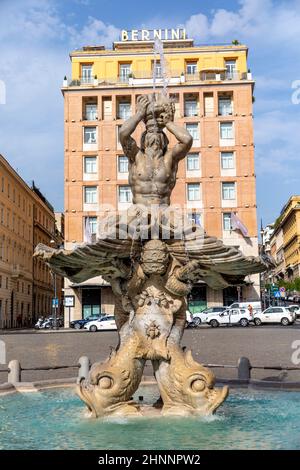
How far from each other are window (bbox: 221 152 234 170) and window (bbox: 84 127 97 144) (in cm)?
1056

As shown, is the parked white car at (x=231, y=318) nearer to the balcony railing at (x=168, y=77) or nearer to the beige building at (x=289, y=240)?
the balcony railing at (x=168, y=77)

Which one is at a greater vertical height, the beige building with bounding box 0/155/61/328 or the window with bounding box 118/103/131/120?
the window with bounding box 118/103/131/120

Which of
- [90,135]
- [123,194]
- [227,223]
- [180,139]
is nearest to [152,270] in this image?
[180,139]

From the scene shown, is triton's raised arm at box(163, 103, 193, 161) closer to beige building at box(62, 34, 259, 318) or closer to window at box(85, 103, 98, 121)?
beige building at box(62, 34, 259, 318)

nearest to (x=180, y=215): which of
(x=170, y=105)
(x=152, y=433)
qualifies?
(x=170, y=105)

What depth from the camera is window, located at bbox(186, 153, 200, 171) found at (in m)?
48.8

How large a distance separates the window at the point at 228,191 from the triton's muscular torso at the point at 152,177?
1593 inches

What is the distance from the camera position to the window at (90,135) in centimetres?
4931

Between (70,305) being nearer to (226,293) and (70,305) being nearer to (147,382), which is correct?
(226,293)

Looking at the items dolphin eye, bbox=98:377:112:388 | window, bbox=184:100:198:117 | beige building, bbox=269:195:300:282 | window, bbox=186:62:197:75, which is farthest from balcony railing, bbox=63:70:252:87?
dolphin eye, bbox=98:377:112:388

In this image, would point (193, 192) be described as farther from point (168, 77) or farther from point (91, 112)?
point (91, 112)

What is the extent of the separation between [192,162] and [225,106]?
5582 millimetres

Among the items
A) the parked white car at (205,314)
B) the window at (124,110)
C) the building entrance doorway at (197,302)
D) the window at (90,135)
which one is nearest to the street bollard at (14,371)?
the parked white car at (205,314)

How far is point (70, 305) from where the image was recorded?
44156mm
